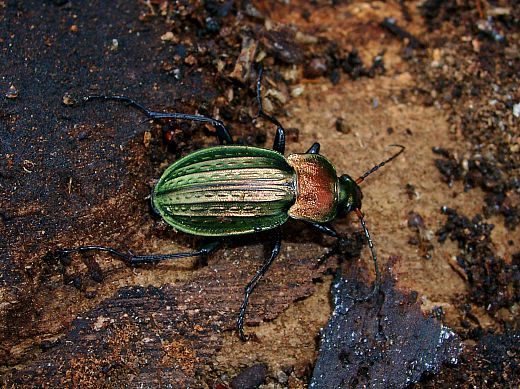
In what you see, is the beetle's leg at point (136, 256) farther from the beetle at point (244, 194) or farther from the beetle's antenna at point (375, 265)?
the beetle's antenna at point (375, 265)

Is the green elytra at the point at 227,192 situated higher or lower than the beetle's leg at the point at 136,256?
higher

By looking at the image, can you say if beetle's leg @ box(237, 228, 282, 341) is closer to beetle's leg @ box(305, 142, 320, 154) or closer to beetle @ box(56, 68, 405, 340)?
beetle @ box(56, 68, 405, 340)

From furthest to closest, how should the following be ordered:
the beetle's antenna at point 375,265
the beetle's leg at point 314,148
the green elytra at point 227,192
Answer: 1. the beetle's leg at point 314,148
2. the beetle's antenna at point 375,265
3. the green elytra at point 227,192

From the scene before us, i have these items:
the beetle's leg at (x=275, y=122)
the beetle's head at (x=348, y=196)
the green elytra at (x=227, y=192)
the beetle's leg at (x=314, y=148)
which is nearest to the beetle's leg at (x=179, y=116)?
the green elytra at (x=227, y=192)

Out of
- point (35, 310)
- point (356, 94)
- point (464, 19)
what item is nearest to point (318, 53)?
point (356, 94)

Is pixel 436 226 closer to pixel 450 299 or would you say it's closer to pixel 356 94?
pixel 450 299

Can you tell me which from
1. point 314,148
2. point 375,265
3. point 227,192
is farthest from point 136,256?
point 375,265
